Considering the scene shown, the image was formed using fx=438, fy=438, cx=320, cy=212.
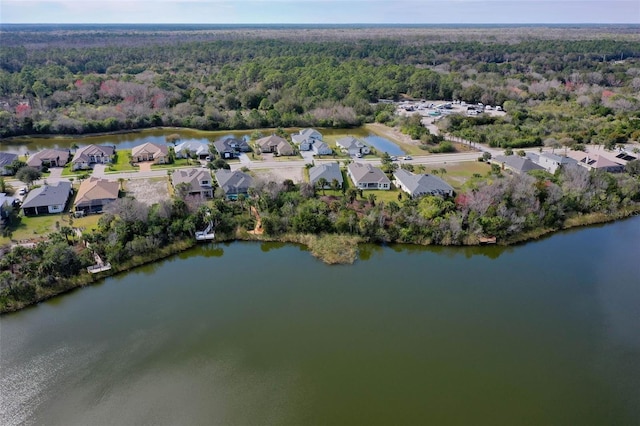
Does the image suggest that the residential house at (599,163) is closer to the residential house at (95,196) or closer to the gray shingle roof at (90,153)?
the residential house at (95,196)

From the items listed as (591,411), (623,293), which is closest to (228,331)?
(591,411)

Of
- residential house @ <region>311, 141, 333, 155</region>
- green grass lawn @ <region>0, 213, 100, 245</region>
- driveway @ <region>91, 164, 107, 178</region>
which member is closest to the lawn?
residential house @ <region>311, 141, 333, 155</region>

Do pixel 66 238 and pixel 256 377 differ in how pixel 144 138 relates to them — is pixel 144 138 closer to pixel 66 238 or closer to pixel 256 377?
pixel 66 238

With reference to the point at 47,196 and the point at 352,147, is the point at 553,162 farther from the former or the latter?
the point at 47,196

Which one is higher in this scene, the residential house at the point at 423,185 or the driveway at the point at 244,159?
the driveway at the point at 244,159

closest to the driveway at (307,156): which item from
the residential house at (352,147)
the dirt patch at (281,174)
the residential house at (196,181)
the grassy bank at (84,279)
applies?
the dirt patch at (281,174)

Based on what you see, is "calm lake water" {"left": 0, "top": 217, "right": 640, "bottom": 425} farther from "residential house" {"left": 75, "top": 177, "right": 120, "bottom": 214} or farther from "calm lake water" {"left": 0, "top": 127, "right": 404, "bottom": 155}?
"calm lake water" {"left": 0, "top": 127, "right": 404, "bottom": 155}

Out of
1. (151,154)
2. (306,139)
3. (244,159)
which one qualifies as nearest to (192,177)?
(244,159)
